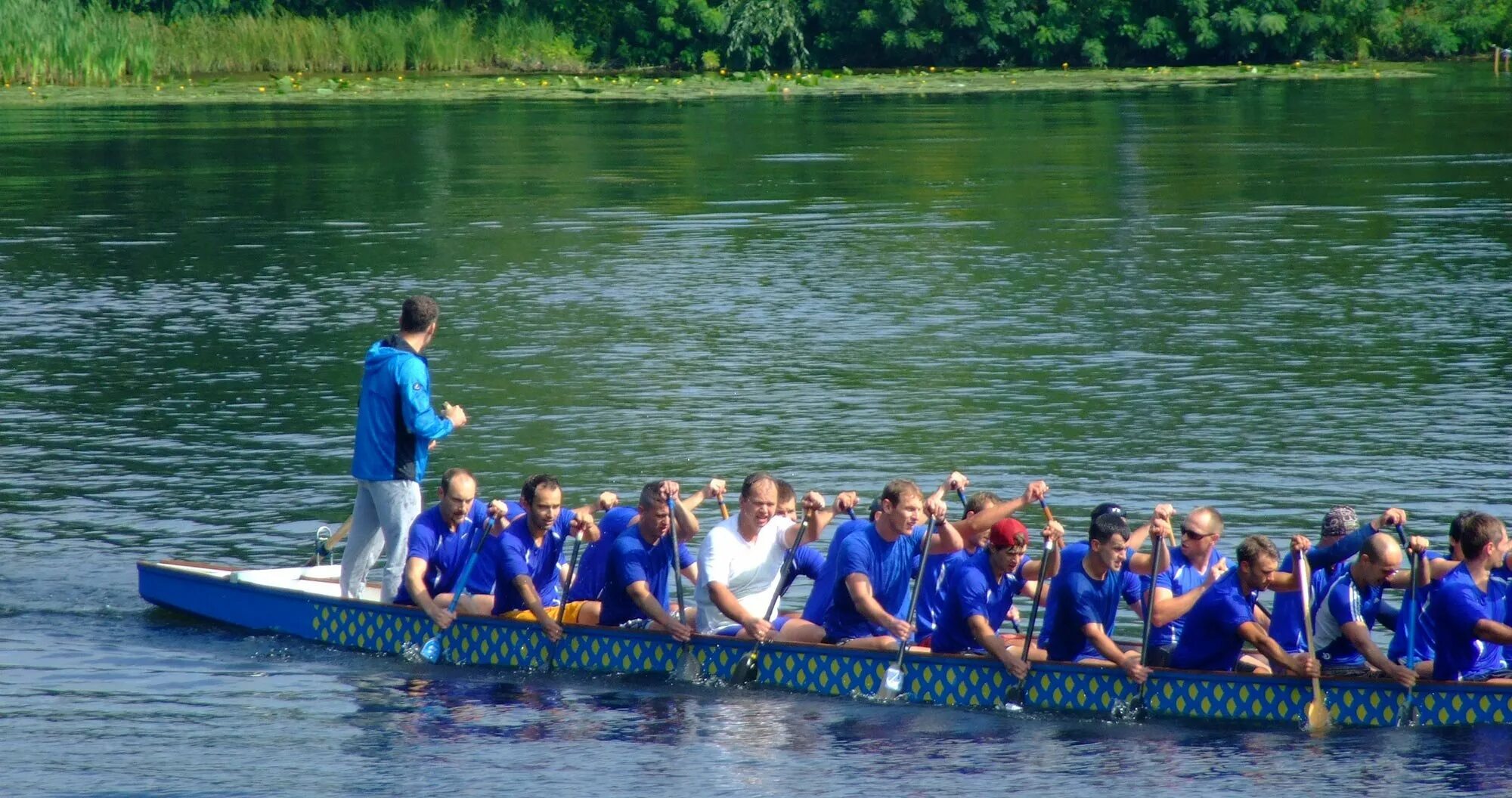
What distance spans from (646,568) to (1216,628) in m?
3.65

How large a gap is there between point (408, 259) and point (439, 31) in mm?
39171

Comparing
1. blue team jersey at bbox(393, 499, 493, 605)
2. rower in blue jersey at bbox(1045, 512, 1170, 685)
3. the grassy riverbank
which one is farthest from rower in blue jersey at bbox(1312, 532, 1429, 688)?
the grassy riverbank

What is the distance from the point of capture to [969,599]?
41.4 feet

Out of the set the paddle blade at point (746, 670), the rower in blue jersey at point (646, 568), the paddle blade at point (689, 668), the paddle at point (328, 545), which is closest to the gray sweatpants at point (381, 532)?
the paddle at point (328, 545)

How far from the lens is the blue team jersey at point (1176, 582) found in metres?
12.8

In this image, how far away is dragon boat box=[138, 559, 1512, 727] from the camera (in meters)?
12.2

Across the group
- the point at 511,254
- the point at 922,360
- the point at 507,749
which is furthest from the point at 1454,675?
the point at 511,254

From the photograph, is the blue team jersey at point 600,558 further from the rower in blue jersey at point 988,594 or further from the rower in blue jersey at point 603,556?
the rower in blue jersey at point 988,594

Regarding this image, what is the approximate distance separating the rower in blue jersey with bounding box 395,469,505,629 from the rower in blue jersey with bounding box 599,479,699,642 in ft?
2.81

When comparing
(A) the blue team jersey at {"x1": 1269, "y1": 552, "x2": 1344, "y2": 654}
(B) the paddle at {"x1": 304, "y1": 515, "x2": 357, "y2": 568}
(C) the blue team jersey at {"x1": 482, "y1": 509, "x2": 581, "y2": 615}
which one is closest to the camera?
(A) the blue team jersey at {"x1": 1269, "y1": 552, "x2": 1344, "y2": 654}

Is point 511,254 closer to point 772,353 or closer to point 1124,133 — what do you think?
point 772,353

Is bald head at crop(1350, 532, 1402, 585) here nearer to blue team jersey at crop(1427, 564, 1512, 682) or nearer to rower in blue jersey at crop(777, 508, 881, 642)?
blue team jersey at crop(1427, 564, 1512, 682)

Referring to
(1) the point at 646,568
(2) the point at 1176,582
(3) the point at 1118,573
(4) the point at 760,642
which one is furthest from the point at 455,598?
(2) the point at 1176,582

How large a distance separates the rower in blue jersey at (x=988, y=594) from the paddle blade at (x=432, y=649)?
340cm
